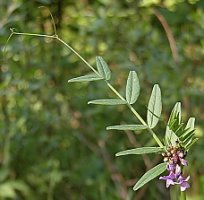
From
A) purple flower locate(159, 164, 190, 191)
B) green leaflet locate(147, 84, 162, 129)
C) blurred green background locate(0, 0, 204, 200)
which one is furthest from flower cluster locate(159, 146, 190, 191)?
blurred green background locate(0, 0, 204, 200)

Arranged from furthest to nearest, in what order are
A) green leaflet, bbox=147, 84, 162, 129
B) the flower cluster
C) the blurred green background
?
the blurred green background → green leaflet, bbox=147, 84, 162, 129 → the flower cluster

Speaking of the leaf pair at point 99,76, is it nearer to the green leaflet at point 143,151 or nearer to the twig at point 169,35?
the green leaflet at point 143,151

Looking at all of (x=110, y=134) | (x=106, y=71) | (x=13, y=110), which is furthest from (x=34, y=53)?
(x=106, y=71)

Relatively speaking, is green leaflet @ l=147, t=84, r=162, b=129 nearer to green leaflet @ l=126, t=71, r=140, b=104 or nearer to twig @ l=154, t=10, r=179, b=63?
green leaflet @ l=126, t=71, r=140, b=104

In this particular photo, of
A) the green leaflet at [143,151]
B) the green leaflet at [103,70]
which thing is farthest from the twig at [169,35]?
the green leaflet at [143,151]

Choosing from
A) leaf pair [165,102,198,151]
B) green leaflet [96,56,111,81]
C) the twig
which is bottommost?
the twig

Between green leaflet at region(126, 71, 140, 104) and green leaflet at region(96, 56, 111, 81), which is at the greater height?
green leaflet at region(96, 56, 111, 81)

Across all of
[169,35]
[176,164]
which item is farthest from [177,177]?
[169,35]
